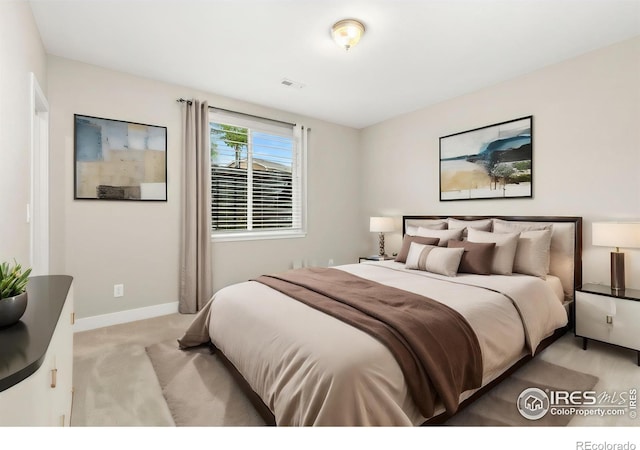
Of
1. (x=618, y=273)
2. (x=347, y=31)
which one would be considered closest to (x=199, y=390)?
(x=347, y=31)

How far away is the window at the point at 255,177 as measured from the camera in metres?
3.92

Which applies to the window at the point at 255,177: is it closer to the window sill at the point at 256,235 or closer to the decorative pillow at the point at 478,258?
the window sill at the point at 256,235

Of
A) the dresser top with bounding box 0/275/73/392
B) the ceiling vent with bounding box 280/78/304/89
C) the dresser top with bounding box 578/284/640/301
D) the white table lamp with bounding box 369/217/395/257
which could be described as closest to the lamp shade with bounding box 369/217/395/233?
the white table lamp with bounding box 369/217/395/257

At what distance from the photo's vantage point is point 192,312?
3523 mm

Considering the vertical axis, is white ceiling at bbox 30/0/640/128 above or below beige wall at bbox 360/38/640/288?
above

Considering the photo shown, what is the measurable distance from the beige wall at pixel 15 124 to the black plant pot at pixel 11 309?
89 centimetres

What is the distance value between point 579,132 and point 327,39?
8.25 feet

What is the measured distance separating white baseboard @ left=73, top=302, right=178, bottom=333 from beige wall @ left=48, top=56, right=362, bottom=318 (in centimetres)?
5

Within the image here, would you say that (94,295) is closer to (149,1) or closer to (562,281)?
(149,1)

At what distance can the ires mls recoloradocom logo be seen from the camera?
5.78ft

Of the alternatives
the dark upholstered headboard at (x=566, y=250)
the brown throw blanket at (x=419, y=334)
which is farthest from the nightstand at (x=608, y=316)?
the brown throw blanket at (x=419, y=334)

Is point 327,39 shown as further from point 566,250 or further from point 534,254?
point 566,250

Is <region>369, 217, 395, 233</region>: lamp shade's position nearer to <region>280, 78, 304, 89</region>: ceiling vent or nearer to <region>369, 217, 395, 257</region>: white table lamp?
<region>369, 217, 395, 257</region>: white table lamp

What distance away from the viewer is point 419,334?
5.23 feet
